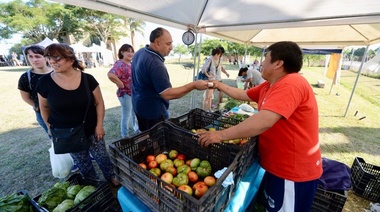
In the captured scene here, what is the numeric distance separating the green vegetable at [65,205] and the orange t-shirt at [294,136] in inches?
80.4

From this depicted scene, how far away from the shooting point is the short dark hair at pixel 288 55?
1315mm

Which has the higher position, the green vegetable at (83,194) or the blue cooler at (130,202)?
the blue cooler at (130,202)

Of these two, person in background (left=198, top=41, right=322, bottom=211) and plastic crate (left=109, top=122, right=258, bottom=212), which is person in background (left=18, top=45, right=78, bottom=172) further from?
person in background (left=198, top=41, right=322, bottom=211)

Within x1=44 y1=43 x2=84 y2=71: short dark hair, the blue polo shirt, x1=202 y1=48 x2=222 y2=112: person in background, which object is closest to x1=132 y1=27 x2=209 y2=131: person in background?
the blue polo shirt

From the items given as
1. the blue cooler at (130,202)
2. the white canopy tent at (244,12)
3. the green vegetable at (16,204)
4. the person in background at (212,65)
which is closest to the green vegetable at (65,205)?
the green vegetable at (16,204)

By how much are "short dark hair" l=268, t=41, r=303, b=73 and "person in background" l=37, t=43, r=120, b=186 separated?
2.04m

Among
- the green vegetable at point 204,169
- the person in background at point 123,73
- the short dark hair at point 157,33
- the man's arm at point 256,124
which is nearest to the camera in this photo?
the man's arm at point 256,124

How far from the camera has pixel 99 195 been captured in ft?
6.22

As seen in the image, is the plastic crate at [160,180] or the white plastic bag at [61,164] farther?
the white plastic bag at [61,164]

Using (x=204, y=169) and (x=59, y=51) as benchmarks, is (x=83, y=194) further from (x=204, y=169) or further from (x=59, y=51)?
(x=59, y=51)

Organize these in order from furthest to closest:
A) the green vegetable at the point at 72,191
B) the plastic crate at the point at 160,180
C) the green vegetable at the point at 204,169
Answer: the green vegetable at the point at 72,191
the green vegetable at the point at 204,169
the plastic crate at the point at 160,180

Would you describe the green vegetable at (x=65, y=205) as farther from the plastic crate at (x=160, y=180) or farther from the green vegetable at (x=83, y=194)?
the plastic crate at (x=160, y=180)

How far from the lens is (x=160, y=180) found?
1.05 m

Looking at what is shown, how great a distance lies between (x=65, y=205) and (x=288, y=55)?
101 inches
